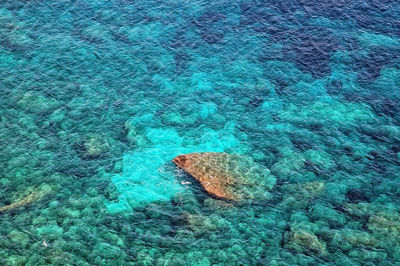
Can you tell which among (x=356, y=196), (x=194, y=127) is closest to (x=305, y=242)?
(x=356, y=196)

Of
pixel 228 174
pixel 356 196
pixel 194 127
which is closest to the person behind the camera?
pixel 356 196

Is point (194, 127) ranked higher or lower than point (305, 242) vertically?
higher

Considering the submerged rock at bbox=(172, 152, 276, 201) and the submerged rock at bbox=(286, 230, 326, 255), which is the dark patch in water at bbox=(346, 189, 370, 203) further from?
the submerged rock at bbox=(172, 152, 276, 201)

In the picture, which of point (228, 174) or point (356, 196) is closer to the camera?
point (356, 196)

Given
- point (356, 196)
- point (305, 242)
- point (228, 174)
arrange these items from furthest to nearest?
point (228, 174), point (356, 196), point (305, 242)

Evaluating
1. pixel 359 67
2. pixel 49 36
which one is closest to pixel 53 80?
pixel 49 36

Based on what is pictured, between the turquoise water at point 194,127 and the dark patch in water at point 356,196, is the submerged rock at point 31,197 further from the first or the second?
the dark patch in water at point 356,196

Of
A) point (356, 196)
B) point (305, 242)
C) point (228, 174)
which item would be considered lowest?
point (305, 242)

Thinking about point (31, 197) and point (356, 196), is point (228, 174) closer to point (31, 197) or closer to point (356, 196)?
point (356, 196)
